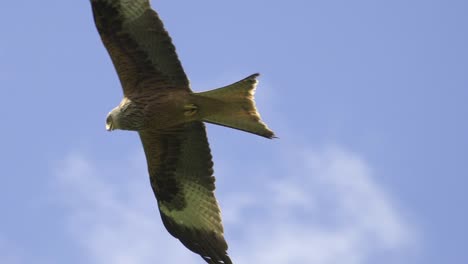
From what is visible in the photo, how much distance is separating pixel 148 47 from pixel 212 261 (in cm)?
273

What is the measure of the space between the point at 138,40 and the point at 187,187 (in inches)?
82.5

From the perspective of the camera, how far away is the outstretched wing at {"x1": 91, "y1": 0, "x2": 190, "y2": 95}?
10.1 metres

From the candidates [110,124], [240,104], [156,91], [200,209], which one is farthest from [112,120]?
[200,209]

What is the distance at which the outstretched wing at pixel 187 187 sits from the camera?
10.8 meters

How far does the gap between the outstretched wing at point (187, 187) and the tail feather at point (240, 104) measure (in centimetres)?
65

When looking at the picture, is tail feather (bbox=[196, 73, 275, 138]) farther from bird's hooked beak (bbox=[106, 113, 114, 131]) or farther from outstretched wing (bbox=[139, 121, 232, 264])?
bird's hooked beak (bbox=[106, 113, 114, 131])

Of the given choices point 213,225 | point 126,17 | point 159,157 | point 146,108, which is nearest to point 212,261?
point 213,225

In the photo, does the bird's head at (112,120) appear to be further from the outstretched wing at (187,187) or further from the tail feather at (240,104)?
the tail feather at (240,104)

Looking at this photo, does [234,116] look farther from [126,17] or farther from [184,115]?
[126,17]

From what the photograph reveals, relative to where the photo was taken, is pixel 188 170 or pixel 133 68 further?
pixel 188 170

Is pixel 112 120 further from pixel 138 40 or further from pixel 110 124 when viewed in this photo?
pixel 138 40

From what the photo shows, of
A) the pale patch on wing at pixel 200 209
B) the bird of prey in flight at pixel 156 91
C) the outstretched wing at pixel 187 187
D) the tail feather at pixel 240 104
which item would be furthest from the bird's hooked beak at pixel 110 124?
the pale patch on wing at pixel 200 209

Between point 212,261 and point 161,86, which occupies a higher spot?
point 161,86

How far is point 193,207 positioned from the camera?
11.3 m
